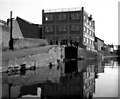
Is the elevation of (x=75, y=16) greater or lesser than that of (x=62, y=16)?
lesser

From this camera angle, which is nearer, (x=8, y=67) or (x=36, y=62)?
(x=8, y=67)

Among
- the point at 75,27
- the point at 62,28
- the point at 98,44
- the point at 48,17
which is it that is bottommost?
the point at 98,44

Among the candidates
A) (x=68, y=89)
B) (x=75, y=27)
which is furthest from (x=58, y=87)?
(x=75, y=27)

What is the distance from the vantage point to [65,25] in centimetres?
5525

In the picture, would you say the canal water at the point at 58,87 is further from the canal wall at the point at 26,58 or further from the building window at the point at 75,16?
the building window at the point at 75,16

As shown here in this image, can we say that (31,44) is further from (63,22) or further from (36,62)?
(63,22)

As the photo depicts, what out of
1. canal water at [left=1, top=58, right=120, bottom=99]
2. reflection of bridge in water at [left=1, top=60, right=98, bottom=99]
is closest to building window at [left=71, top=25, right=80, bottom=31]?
canal water at [left=1, top=58, right=120, bottom=99]

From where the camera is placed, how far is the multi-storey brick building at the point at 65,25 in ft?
176

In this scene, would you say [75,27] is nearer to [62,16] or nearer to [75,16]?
[75,16]

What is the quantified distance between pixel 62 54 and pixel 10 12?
45.3 ft

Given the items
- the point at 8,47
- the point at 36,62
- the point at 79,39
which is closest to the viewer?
the point at 36,62

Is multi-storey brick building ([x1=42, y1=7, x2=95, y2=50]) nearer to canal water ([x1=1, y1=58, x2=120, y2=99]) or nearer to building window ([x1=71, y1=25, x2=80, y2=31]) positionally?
building window ([x1=71, y1=25, x2=80, y2=31])

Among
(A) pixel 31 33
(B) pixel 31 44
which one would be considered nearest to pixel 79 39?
(A) pixel 31 33

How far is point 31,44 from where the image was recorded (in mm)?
29828
